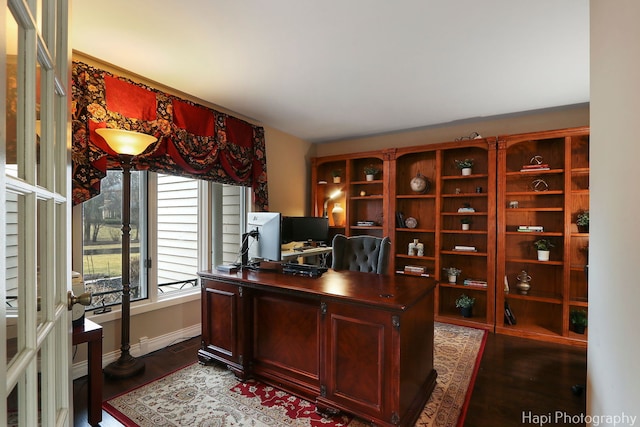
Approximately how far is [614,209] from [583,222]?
273cm

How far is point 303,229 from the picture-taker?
421 centimetres

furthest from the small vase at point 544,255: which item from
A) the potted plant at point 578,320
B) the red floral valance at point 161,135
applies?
the red floral valance at point 161,135

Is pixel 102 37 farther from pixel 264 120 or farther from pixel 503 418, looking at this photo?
pixel 503 418

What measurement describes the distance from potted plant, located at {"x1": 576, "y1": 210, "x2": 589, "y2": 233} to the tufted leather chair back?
6.99 ft

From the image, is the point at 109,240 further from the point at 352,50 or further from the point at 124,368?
the point at 352,50

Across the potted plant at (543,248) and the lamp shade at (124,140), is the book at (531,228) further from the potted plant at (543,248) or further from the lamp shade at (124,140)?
the lamp shade at (124,140)

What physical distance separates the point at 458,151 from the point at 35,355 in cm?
431

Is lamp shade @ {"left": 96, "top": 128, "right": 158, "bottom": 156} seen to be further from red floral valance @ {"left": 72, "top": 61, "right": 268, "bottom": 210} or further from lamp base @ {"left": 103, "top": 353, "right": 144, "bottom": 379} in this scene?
lamp base @ {"left": 103, "top": 353, "right": 144, "bottom": 379}

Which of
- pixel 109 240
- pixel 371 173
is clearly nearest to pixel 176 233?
pixel 109 240

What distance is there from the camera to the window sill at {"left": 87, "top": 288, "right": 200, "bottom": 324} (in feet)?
8.33

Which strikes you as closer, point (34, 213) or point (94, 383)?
point (34, 213)

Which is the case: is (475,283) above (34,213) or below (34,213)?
below

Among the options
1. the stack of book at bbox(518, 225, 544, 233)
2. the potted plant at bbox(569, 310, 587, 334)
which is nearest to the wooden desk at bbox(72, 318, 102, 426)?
the stack of book at bbox(518, 225, 544, 233)

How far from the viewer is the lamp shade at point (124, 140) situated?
6.99 feet
